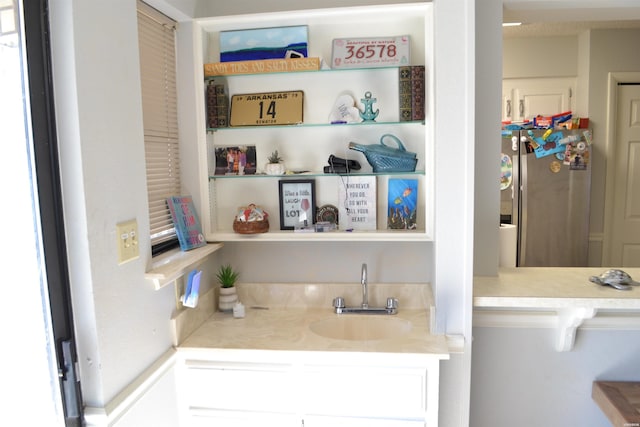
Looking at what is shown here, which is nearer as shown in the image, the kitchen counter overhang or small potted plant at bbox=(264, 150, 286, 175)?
the kitchen counter overhang

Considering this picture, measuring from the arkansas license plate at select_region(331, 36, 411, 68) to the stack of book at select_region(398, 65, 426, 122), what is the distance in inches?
2.5

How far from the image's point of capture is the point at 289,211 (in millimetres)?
2111

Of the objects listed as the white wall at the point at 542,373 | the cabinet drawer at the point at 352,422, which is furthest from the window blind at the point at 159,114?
the white wall at the point at 542,373

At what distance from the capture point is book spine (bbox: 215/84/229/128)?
2.01 metres

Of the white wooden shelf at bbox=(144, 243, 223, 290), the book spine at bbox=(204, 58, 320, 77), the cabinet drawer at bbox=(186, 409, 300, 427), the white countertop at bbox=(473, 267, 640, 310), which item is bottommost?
the cabinet drawer at bbox=(186, 409, 300, 427)

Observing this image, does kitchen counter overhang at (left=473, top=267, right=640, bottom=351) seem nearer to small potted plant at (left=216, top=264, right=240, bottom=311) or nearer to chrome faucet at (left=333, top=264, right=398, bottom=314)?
chrome faucet at (left=333, top=264, right=398, bottom=314)

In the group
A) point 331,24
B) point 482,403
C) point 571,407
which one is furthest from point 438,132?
point 571,407

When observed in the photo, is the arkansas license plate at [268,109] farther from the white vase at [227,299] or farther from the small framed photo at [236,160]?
the white vase at [227,299]

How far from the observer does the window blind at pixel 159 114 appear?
1726mm

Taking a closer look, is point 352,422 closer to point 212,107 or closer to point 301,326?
point 301,326

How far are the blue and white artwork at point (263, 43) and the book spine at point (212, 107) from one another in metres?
0.16

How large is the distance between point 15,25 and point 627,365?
98.3 inches

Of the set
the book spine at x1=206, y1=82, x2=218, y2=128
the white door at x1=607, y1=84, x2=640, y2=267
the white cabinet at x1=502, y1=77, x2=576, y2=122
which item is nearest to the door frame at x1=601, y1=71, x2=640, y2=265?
the white door at x1=607, y1=84, x2=640, y2=267

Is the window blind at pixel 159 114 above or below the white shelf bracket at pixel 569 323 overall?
above
